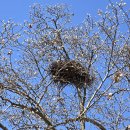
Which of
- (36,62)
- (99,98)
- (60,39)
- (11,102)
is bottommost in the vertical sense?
(11,102)

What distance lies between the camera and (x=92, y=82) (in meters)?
13.2

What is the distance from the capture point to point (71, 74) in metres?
14.1

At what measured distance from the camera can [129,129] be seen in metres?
10.8

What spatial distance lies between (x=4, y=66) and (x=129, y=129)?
317 cm

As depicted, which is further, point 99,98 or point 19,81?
point 19,81

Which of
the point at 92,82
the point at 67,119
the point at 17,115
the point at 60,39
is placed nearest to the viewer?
the point at 67,119

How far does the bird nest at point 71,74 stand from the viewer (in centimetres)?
1316

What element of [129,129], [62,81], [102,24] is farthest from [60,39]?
[129,129]

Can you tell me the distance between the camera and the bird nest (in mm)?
13164

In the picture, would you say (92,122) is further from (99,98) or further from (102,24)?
(102,24)

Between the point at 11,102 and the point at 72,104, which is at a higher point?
the point at 72,104

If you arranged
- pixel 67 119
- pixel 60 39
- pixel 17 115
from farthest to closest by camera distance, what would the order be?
pixel 60 39
pixel 17 115
pixel 67 119

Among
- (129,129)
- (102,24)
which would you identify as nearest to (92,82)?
(102,24)

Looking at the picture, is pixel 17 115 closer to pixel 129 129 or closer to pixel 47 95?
pixel 47 95
